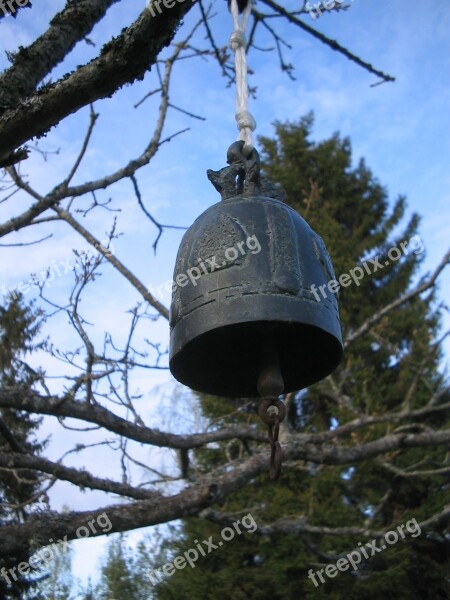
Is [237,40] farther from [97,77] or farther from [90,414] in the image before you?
[90,414]

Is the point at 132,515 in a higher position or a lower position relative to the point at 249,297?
higher

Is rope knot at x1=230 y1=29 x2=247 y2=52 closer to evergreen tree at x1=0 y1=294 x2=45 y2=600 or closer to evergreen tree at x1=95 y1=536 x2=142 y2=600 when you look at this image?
evergreen tree at x1=0 y1=294 x2=45 y2=600

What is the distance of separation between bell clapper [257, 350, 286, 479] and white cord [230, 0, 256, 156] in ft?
2.44

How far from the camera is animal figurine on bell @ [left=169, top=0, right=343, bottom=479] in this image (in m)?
1.62

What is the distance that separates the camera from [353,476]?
24.7ft

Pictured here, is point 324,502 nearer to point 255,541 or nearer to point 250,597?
point 255,541

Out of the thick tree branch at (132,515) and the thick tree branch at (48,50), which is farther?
the thick tree branch at (132,515)

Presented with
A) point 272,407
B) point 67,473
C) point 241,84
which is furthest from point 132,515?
point 241,84

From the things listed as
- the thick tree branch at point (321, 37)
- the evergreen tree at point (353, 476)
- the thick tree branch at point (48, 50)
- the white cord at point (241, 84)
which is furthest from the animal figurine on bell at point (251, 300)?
the evergreen tree at point (353, 476)

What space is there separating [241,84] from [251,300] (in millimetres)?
1047

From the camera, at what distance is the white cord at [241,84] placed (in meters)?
2.14

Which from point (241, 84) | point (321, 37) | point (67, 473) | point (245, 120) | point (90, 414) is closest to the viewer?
point (245, 120)

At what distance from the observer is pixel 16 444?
13.6 feet

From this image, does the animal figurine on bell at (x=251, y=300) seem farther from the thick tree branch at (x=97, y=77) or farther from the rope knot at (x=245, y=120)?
the thick tree branch at (x=97, y=77)
